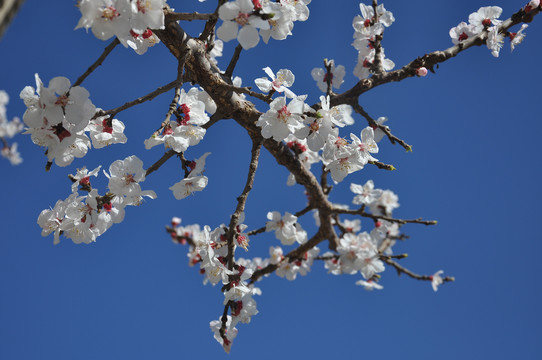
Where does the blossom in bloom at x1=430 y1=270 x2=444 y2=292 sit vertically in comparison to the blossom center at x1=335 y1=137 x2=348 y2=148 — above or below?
above

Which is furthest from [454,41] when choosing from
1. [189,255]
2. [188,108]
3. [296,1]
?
[189,255]

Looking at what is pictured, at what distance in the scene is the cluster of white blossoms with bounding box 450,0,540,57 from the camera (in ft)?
9.18

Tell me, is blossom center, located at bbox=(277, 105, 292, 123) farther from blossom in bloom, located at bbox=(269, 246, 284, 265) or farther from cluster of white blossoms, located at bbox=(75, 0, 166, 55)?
blossom in bloom, located at bbox=(269, 246, 284, 265)

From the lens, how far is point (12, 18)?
665 millimetres

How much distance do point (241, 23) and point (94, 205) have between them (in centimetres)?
118

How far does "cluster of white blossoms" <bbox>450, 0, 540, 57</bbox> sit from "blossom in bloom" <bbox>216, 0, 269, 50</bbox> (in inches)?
79.3

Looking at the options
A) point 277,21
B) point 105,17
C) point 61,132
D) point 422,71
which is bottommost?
point 61,132

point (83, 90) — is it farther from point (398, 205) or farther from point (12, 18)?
point (398, 205)

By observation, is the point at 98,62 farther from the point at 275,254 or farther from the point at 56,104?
the point at 275,254

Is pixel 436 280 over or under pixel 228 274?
over

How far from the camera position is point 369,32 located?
3.02m

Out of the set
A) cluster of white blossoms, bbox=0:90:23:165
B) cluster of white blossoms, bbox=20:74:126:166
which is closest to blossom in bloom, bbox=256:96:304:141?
cluster of white blossoms, bbox=20:74:126:166

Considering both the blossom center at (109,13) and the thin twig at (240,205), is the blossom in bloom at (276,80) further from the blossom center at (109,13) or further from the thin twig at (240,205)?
the blossom center at (109,13)

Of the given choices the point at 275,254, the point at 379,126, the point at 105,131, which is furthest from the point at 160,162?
the point at 275,254
